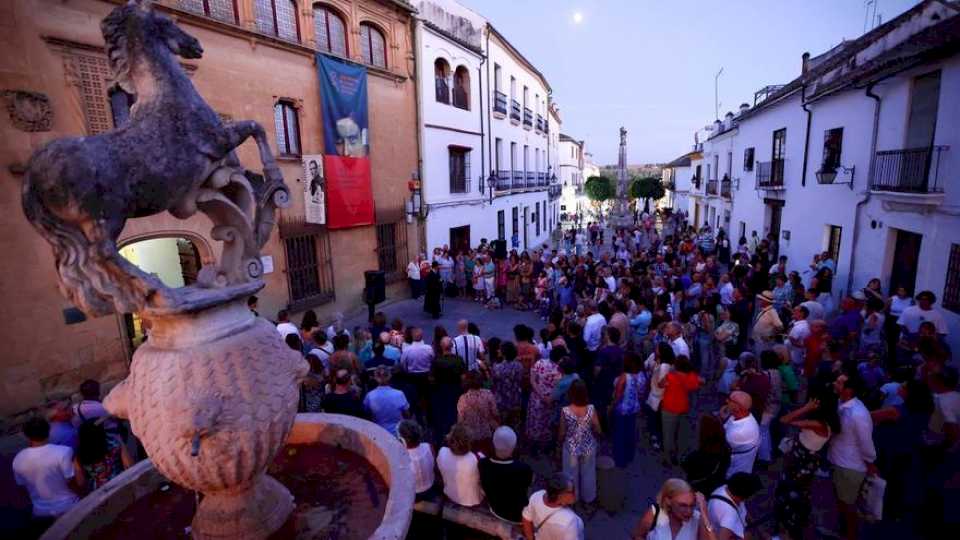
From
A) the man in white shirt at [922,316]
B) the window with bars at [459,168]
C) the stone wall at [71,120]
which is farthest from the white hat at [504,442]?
the window with bars at [459,168]

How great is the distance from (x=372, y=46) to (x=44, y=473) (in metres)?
12.2

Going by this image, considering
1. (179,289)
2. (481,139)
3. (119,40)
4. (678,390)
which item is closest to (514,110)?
(481,139)

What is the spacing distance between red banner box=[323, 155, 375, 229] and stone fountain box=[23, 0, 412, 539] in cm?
915

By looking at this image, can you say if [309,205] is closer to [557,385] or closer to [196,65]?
[196,65]

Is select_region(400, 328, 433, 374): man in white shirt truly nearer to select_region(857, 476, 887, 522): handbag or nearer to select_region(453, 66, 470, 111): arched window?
select_region(857, 476, 887, 522): handbag

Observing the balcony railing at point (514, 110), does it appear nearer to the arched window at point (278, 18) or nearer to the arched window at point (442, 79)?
the arched window at point (442, 79)

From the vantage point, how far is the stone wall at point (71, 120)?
680 centimetres

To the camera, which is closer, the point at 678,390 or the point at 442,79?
the point at 678,390

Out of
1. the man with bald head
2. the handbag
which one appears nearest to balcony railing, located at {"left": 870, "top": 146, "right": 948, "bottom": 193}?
the handbag

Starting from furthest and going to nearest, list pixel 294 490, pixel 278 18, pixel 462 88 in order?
pixel 462 88, pixel 278 18, pixel 294 490

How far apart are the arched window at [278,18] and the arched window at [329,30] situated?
1.81ft

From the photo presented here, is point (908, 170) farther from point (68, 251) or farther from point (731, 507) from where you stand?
point (68, 251)

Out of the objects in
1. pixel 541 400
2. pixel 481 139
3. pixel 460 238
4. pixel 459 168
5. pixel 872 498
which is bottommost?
pixel 872 498

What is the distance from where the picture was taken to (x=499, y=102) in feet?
67.6
